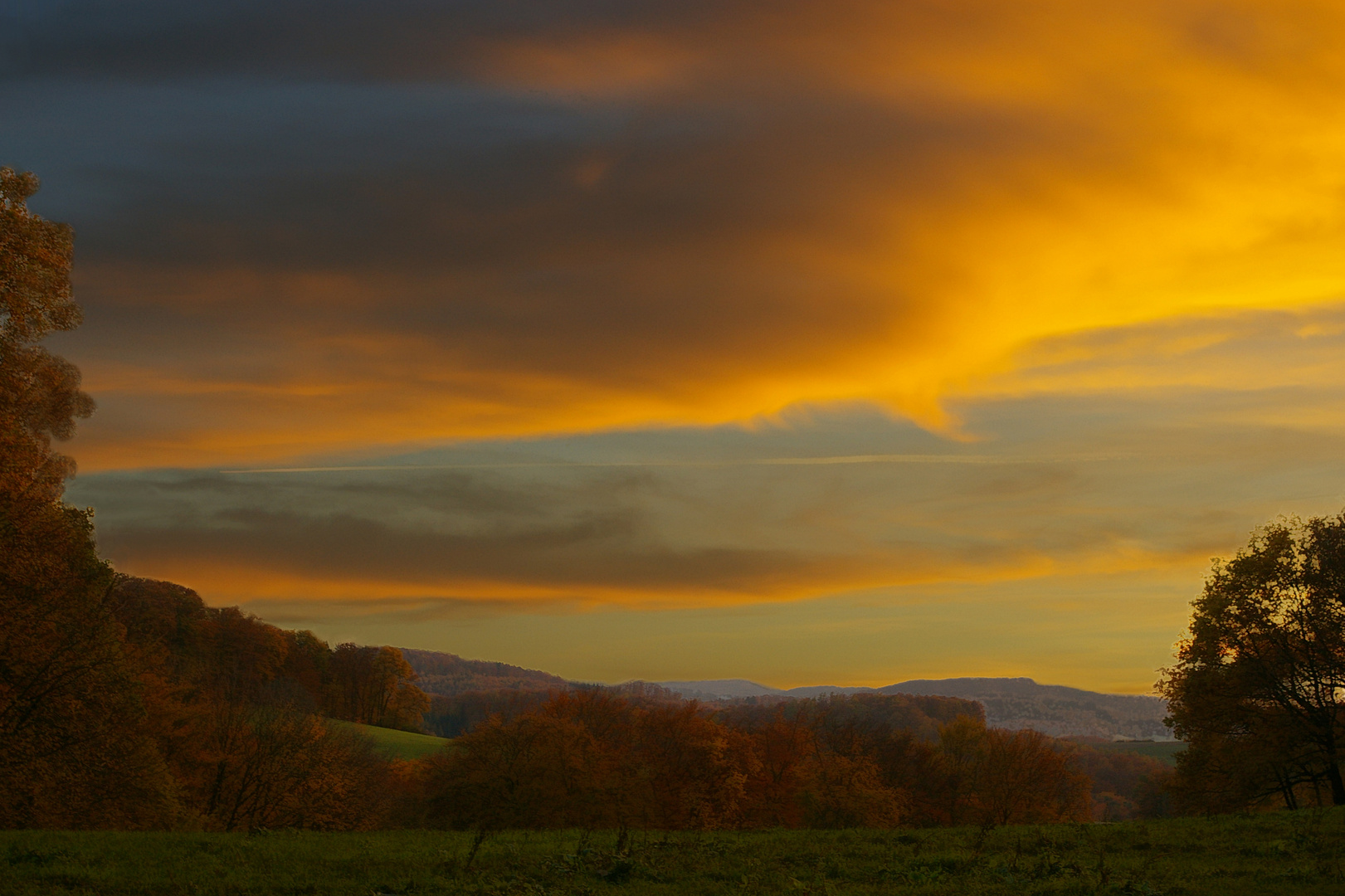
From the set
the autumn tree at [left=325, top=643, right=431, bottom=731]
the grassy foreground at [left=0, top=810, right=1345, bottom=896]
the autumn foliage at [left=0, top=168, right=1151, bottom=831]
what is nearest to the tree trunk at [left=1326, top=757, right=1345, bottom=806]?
the autumn foliage at [left=0, top=168, right=1151, bottom=831]

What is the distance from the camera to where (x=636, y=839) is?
72.5ft

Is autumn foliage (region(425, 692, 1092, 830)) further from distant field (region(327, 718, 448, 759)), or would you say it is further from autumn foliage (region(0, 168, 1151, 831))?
distant field (region(327, 718, 448, 759))

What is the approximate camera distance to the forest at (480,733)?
2958 cm

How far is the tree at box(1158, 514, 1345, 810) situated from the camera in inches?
1714

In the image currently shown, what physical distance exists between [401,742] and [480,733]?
58.2 metres

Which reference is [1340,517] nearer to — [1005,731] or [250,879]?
[250,879]

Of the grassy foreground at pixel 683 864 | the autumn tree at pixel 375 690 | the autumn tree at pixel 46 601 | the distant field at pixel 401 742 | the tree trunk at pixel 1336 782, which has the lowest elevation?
the distant field at pixel 401 742

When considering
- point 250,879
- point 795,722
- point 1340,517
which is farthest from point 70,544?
point 795,722

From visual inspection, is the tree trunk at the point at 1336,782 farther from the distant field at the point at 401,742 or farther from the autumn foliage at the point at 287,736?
the distant field at the point at 401,742

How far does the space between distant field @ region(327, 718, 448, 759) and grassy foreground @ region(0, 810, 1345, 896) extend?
8528 cm

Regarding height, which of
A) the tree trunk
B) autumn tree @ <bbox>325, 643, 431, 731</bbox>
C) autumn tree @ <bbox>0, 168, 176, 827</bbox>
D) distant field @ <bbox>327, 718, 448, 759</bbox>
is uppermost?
autumn tree @ <bbox>0, 168, 176, 827</bbox>

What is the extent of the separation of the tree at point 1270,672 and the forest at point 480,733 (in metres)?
0.10

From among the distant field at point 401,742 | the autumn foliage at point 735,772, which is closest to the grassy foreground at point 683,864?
the autumn foliage at point 735,772

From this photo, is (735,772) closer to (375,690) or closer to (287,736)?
(287,736)
